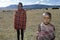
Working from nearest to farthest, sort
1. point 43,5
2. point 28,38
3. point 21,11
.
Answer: point 21,11, point 28,38, point 43,5

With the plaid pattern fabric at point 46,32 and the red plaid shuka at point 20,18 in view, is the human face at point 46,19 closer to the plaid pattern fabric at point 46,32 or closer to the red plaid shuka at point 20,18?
the plaid pattern fabric at point 46,32

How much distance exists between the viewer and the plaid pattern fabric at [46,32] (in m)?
2.41

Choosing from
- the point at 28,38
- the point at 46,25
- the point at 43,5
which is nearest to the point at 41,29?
the point at 46,25

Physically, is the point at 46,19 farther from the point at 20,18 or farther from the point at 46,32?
the point at 20,18

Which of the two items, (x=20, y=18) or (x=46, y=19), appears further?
(x=20, y=18)

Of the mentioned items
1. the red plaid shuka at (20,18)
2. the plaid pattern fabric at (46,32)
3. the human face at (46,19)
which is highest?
the human face at (46,19)

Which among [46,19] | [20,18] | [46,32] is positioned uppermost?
[46,19]

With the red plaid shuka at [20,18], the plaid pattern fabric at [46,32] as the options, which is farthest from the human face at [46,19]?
the red plaid shuka at [20,18]

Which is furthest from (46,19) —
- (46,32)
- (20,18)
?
(20,18)

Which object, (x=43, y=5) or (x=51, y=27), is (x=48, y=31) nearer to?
(x=51, y=27)

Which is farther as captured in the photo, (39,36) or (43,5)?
(43,5)

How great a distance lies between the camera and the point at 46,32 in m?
2.46

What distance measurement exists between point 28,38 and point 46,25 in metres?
5.68

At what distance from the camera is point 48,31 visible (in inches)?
97.0
